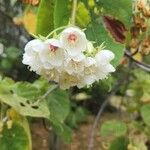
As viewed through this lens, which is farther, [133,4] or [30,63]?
[133,4]

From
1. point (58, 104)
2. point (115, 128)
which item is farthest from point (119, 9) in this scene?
point (115, 128)

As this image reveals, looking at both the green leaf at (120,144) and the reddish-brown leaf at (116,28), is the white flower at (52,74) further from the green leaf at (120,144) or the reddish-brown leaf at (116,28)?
the green leaf at (120,144)

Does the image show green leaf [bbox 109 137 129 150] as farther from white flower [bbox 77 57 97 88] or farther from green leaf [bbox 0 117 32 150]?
white flower [bbox 77 57 97 88]

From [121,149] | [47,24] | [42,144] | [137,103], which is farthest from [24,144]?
[42,144]

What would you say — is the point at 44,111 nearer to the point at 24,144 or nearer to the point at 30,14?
the point at 24,144

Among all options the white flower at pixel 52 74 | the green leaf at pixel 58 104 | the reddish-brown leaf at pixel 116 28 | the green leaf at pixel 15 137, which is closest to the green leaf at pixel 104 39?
the reddish-brown leaf at pixel 116 28

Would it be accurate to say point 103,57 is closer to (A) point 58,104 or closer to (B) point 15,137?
(B) point 15,137
